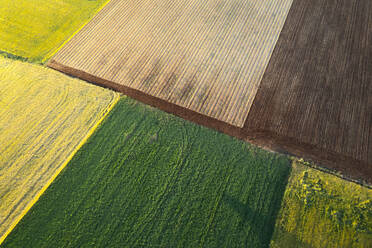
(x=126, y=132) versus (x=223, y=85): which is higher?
(x=223, y=85)

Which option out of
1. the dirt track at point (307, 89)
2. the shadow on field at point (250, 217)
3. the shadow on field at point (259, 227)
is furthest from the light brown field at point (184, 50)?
the shadow on field at point (259, 227)

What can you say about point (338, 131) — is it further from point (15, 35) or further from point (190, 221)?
point (15, 35)

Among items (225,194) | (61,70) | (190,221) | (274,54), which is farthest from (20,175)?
(274,54)

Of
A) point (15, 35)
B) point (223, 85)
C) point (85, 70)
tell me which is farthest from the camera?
point (15, 35)

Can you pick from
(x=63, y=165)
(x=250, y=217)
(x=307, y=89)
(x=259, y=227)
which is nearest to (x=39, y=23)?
(x=63, y=165)

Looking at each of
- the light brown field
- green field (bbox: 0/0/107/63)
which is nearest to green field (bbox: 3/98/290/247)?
the light brown field

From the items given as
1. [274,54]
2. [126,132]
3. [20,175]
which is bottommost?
[20,175]

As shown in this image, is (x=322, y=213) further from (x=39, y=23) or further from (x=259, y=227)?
(x=39, y=23)
